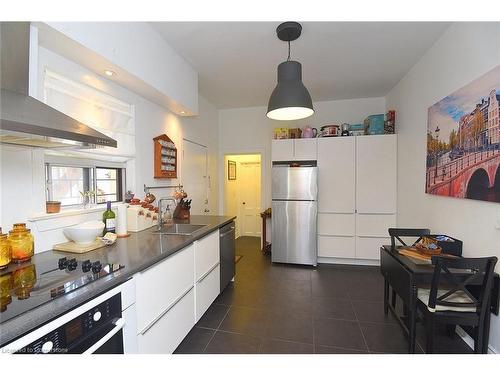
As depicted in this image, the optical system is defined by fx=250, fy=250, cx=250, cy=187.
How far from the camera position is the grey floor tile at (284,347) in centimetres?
192

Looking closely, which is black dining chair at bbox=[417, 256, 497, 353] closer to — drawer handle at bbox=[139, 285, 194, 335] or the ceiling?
drawer handle at bbox=[139, 285, 194, 335]

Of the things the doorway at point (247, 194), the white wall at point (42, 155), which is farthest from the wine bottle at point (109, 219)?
the doorway at point (247, 194)

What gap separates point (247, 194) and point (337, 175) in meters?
2.57

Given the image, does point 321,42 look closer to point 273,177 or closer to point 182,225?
point 273,177

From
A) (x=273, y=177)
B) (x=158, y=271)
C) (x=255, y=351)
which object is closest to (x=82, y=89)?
(x=158, y=271)

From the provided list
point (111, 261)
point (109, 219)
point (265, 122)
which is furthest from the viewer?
point (265, 122)

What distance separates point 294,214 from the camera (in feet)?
12.8

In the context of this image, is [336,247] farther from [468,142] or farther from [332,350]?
[468,142]

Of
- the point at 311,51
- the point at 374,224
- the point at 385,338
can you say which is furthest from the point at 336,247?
the point at 311,51

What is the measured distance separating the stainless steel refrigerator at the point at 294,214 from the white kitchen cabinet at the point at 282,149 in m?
0.20

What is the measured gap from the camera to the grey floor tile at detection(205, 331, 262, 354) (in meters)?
1.94

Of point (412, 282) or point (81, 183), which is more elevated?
point (81, 183)
